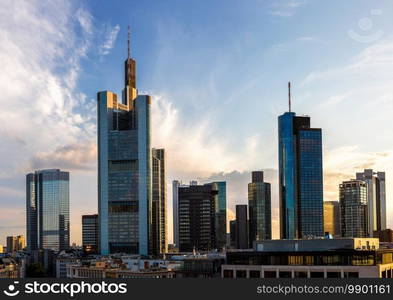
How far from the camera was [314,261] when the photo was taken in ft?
447

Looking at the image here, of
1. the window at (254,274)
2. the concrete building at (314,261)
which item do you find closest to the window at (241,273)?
the concrete building at (314,261)

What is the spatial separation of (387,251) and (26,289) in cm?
9929

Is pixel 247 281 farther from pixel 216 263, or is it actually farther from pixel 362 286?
pixel 216 263

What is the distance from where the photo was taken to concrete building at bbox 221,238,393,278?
130 meters

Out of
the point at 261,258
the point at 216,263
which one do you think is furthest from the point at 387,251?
the point at 216,263

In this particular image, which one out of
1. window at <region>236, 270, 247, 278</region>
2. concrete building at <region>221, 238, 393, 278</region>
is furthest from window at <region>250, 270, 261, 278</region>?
window at <region>236, 270, 247, 278</region>

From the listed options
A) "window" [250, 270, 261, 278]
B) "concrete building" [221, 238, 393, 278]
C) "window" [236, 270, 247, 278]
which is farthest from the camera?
"window" [236, 270, 247, 278]

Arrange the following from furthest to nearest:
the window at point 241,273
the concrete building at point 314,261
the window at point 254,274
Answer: the window at point 241,273 → the window at point 254,274 → the concrete building at point 314,261

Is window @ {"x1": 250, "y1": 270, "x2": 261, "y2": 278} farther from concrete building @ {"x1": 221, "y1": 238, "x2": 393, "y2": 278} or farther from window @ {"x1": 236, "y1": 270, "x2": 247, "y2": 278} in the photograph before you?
window @ {"x1": 236, "y1": 270, "x2": 247, "y2": 278}

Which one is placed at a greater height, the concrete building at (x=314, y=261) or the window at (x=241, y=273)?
the concrete building at (x=314, y=261)

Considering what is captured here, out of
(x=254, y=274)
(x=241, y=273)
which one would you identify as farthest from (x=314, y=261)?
(x=241, y=273)

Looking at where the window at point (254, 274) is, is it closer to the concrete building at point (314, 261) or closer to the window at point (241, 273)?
the concrete building at point (314, 261)

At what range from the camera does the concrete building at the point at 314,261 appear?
425ft

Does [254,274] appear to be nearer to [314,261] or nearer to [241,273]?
[241,273]
